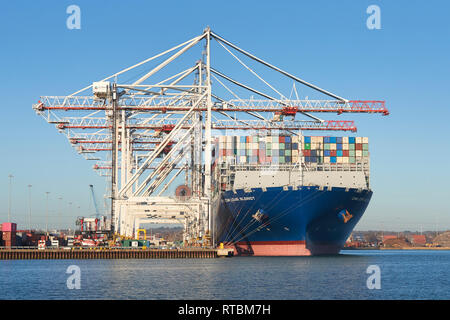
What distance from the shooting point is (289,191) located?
62469 mm

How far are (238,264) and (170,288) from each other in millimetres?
18676

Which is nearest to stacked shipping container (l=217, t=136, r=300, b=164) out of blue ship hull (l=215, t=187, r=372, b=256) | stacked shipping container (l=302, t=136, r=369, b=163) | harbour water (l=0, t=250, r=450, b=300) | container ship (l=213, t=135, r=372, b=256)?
container ship (l=213, t=135, r=372, b=256)

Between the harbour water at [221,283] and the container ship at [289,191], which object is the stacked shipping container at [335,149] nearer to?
the container ship at [289,191]

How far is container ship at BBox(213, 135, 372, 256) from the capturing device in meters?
62.6

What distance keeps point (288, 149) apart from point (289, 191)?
7.96 metres

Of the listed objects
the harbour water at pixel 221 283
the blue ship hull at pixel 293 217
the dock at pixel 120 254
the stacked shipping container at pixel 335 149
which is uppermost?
the stacked shipping container at pixel 335 149

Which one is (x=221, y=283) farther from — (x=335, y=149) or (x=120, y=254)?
(x=335, y=149)

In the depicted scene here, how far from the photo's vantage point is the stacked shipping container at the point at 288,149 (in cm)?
6906

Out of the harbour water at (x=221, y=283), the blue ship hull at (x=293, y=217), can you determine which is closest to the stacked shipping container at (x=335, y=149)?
the blue ship hull at (x=293, y=217)

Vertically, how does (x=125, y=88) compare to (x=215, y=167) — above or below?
above

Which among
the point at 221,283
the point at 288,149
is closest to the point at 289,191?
the point at 288,149
